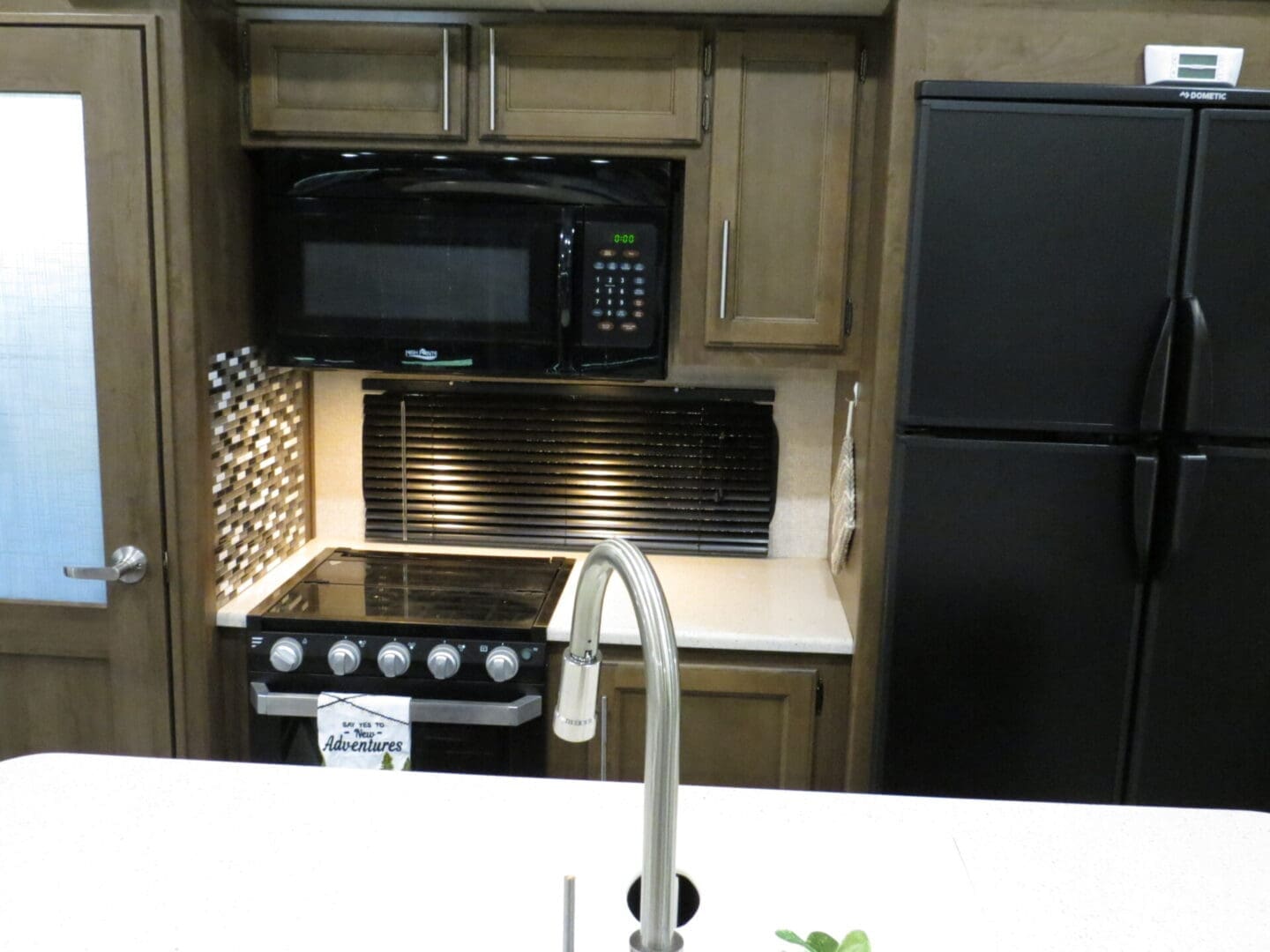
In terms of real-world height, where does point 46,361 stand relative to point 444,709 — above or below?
above

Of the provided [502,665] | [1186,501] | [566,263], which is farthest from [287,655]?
[1186,501]

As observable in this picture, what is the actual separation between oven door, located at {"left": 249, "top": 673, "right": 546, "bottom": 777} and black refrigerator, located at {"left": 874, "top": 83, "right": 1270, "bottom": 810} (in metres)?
0.70

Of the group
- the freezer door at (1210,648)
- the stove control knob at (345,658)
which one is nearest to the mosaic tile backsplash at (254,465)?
the stove control knob at (345,658)

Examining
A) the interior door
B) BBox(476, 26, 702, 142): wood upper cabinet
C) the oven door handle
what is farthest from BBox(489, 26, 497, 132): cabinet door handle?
the oven door handle

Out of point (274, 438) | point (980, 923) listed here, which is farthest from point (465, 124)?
point (980, 923)

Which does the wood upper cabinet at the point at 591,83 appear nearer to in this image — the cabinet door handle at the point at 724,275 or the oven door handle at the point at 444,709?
the cabinet door handle at the point at 724,275

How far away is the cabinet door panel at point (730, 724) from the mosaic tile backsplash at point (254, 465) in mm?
846

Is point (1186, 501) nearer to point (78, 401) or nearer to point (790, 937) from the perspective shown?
point (790, 937)

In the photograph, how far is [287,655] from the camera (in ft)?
7.47

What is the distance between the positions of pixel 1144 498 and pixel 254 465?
6.02ft

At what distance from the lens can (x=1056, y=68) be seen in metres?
2.04

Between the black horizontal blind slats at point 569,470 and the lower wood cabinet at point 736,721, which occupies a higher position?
the black horizontal blind slats at point 569,470

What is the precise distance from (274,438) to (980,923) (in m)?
2.00

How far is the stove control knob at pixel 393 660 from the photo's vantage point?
7.41 feet
